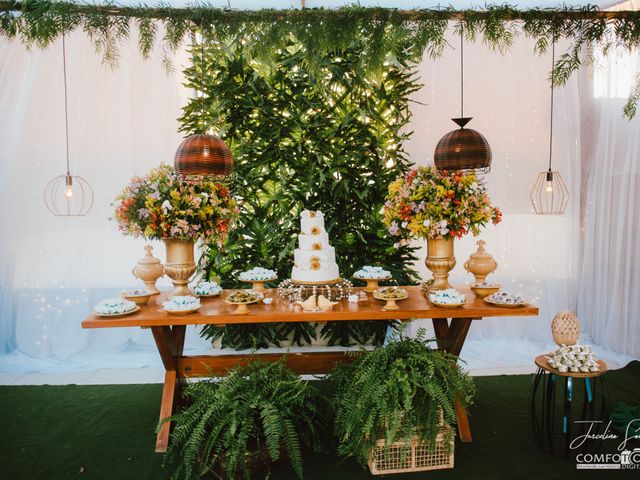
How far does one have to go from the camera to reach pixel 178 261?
354cm

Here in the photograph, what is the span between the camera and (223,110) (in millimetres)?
5047

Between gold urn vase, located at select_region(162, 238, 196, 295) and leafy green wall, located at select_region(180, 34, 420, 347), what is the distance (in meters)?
1.38

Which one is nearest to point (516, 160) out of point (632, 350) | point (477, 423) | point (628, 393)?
point (632, 350)

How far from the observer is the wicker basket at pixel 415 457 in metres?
2.94

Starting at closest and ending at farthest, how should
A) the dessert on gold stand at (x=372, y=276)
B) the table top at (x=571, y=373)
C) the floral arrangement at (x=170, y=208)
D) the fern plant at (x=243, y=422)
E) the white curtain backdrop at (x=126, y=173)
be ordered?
the fern plant at (x=243, y=422), the table top at (x=571, y=373), the floral arrangement at (x=170, y=208), the dessert on gold stand at (x=372, y=276), the white curtain backdrop at (x=126, y=173)

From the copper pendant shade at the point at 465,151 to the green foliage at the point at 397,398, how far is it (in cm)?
124

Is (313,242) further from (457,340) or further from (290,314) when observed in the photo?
(457,340)

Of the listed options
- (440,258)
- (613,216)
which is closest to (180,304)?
(440,258)

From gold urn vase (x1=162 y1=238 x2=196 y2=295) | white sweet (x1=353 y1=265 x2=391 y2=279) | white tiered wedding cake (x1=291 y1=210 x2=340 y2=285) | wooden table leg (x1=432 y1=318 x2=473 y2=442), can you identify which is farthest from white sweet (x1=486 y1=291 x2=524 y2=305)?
gold urn vase (x1=162 y1=238 x2=196 y2=295)

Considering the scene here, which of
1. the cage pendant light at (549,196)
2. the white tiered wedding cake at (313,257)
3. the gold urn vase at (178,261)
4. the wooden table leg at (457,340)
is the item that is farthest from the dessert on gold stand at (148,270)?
the cage pendant light at (549,196)

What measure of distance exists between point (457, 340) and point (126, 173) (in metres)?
3.95

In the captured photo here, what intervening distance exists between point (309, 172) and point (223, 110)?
1133 millimetres

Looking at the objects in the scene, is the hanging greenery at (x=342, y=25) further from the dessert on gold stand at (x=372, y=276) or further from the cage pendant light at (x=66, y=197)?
the cage pendant light at (x=66, y=197)

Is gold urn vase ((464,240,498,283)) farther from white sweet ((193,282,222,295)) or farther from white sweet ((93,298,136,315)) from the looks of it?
white sweet ((93,298,136,315))
